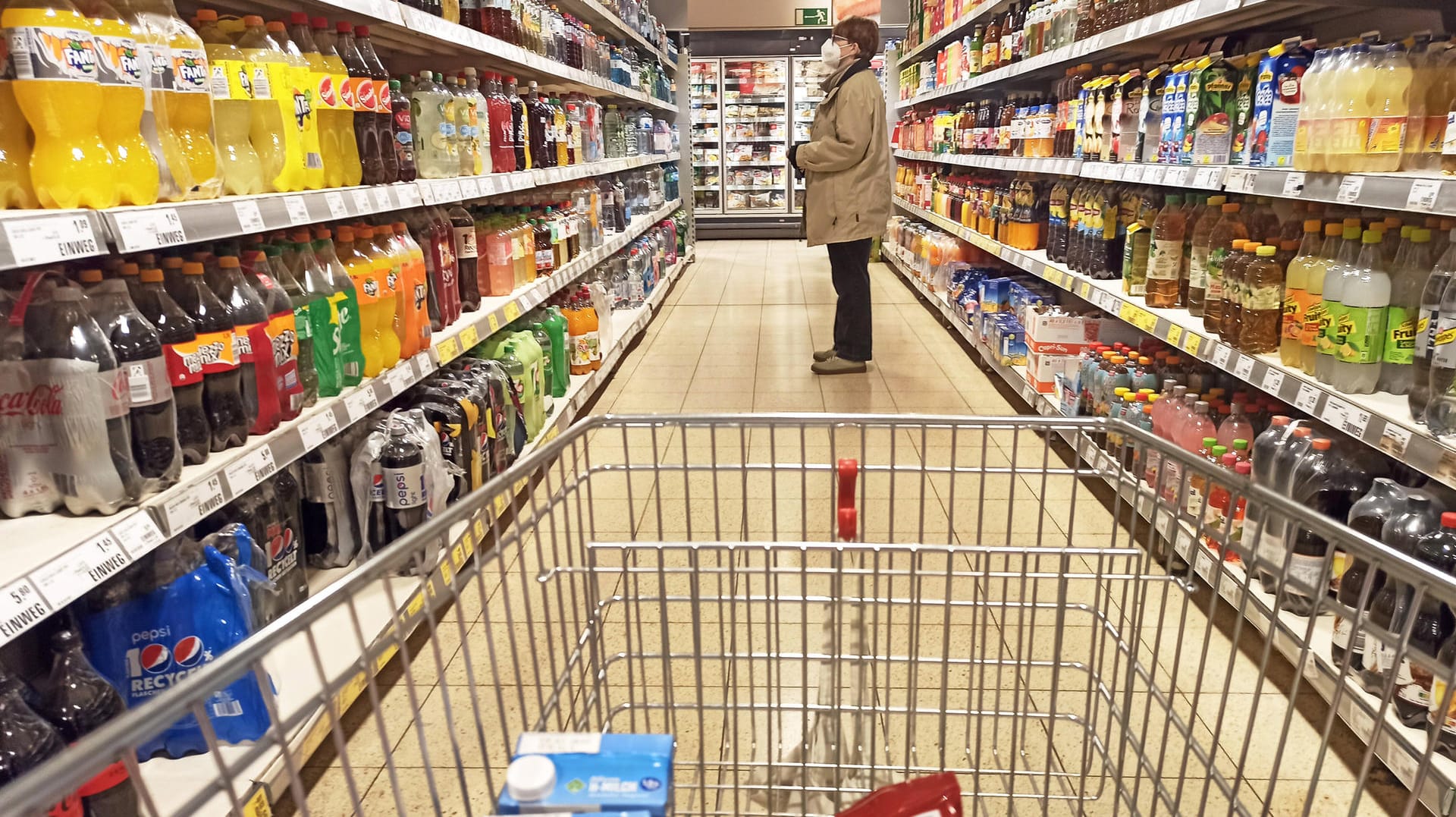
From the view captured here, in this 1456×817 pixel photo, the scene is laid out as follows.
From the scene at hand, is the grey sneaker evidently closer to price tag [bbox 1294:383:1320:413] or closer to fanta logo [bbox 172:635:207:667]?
price tag [bbox 1294:383:1320:413]

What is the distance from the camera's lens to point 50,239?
4.68 feet

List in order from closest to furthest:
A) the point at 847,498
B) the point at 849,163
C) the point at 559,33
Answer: the point at 847,498 < the point at 559,33 < the point at 849,163

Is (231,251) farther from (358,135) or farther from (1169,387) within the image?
(1169,387)

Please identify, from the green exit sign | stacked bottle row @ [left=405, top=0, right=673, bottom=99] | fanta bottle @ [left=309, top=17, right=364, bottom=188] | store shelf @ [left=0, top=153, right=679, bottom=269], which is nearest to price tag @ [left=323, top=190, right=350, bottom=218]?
store shelf @ [left=0, top=153, right=679, bottom=269]

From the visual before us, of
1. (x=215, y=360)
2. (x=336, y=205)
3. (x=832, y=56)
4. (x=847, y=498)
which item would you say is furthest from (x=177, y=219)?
(x=832, y=56)

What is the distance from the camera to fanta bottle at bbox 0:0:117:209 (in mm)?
1518

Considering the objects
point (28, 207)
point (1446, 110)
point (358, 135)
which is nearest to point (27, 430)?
point (28, 207)

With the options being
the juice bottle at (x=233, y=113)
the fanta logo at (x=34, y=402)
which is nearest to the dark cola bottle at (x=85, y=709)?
the fanta logo at (x=34, y=402)

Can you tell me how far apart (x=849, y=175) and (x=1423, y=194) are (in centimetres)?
360

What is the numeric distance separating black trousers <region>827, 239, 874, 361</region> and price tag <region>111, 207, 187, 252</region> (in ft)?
12.9

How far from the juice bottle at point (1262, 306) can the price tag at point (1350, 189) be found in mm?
396

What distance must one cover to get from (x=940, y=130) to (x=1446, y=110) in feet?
16.4

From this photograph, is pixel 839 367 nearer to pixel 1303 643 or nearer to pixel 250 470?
pixel 250 470

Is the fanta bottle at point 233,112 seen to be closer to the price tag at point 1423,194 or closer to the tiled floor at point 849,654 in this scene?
the tiled floor at point 849,654
